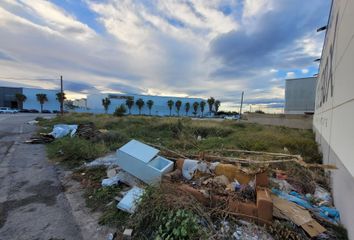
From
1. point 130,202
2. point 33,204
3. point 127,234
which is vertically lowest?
point 33,204

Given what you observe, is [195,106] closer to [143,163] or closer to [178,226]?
[143,163]

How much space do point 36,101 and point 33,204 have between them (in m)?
59.8

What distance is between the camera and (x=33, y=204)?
311cm

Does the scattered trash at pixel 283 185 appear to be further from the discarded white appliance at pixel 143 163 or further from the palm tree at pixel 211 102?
the palm tree at pixel 211 102

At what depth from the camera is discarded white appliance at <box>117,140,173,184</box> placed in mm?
3258

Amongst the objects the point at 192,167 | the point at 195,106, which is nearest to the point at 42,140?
the point at 192,167

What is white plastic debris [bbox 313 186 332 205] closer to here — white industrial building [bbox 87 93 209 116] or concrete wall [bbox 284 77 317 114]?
concrete wall [bbox 284 77 317 114]

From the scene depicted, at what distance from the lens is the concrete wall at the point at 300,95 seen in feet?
78.5

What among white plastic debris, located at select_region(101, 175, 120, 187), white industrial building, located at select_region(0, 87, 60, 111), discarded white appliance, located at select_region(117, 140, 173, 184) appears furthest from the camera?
white industrial building, located at select_region(0, 87, 60, 111)

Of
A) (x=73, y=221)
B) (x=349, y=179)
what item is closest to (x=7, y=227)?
(x=73, y=221)

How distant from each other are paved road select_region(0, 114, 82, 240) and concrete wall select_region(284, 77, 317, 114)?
1066 inches

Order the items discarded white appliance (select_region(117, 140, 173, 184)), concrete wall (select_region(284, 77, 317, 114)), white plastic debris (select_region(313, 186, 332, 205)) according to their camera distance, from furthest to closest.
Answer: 1. concrete wall (select_region(284, 77, 317, 114))
2. discarded white appliance (select_region(117, 140, 173, 184))
3. white plastic debris (select_region(313, 186, 332, 205))

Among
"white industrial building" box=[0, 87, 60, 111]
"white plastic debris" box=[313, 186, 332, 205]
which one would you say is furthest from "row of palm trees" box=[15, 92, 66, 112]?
"white plastic debris" box=[313, 186, 332, 205]

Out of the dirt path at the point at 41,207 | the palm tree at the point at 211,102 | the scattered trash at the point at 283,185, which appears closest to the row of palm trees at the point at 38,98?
the palm tree at the point at 211,102
